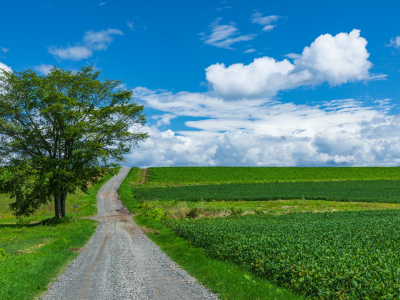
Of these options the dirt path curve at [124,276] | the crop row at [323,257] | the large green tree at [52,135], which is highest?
the large green tree at [52,135]

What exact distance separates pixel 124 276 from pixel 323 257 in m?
8.34

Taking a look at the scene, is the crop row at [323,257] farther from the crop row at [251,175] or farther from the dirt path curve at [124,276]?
the crop row at [251,175]

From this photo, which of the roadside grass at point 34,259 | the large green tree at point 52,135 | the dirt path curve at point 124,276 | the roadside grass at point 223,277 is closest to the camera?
the roadside grass at point 223,277

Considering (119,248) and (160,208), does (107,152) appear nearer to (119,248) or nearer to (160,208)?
(160,208)

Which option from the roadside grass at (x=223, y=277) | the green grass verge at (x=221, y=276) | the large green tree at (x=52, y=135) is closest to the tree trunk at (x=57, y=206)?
the large green tree at (x=52, y=135)

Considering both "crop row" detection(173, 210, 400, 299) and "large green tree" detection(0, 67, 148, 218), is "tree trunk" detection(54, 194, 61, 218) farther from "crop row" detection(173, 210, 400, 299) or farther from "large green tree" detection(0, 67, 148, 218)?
"crop row" detection(173, 210, 400, 299)

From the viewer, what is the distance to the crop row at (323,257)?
29.5 feet

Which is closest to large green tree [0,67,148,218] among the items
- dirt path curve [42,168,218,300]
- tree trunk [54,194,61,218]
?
tree trunk [54,194,61,218]

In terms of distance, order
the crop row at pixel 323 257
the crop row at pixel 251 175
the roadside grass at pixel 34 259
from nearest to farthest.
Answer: the crop row at pixel 323 257, the roadside grass at pixel 34 259, the crop row at pixel 251 175

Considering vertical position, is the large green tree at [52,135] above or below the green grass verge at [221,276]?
above

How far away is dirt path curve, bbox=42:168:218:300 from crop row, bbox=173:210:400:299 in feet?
8.90

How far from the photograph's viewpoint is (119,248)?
67.9 feet

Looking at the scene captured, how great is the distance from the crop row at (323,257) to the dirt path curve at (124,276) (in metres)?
2.71

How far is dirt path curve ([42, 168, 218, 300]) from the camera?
11.2 meters
